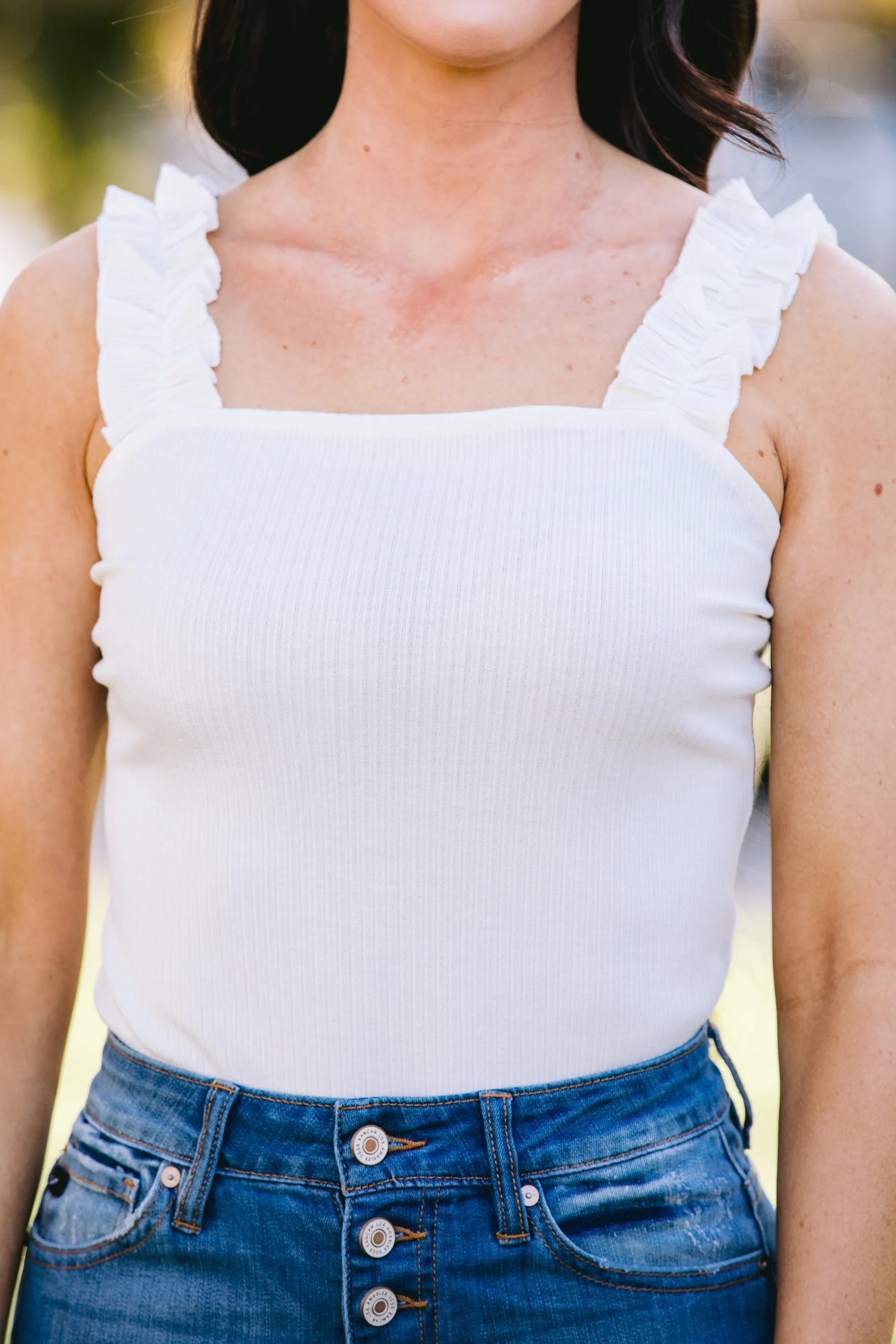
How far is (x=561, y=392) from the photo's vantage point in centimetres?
133

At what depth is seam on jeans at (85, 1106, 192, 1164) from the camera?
1230mm

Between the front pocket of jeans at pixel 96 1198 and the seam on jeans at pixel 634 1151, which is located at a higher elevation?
the seam on jeans at pixel 634 1151

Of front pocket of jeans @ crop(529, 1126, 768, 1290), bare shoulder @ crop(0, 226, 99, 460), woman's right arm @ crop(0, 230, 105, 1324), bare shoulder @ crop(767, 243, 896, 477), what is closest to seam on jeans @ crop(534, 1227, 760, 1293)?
front pocket of jeans @ crop(529, 1126, 768, 1290)

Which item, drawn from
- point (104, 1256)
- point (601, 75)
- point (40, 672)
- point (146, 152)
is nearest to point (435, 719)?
point (40, 672)

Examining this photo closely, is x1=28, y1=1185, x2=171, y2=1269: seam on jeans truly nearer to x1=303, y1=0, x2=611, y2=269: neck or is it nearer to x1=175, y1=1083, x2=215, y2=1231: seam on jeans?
x1=175, y1=1083, x2=215, y2=1231: seam on jeans

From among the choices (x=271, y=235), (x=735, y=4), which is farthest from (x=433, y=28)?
(x=735, y=4)

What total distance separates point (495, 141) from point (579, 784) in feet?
2.16

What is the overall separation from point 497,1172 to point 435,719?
0.36m

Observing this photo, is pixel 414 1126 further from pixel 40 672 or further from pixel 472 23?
pixel 472 23

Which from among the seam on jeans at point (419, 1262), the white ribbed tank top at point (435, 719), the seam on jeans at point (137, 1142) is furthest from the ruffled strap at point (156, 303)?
the seam on jeans at point (419, 1262)

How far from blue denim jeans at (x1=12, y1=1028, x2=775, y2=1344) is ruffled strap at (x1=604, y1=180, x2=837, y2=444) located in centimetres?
56

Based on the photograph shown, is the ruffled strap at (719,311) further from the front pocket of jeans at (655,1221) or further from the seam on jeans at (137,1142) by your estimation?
the seam on jeans at (137,1142)

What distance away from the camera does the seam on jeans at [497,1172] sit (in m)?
1.17

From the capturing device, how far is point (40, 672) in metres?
1.39
